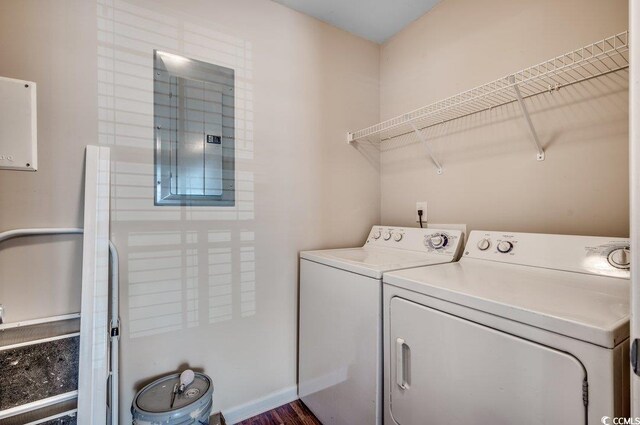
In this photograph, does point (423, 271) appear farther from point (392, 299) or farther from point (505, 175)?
point (505, 175)

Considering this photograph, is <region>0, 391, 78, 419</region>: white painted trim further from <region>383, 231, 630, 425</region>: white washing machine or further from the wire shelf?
the wire shelf

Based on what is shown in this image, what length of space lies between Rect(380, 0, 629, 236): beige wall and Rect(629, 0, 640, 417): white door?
2.78 ft

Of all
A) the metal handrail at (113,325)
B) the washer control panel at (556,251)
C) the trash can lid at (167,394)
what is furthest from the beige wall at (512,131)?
the metal handrail at (113,325)

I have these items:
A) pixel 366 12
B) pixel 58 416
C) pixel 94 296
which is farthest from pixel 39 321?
pixel 366 12

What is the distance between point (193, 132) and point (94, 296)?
88 cm

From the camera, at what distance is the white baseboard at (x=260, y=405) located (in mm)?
1580

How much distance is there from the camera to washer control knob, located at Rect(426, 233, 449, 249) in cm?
154

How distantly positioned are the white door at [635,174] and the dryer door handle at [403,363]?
2.02 ft

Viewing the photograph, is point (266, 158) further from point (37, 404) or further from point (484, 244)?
point (37, 404)

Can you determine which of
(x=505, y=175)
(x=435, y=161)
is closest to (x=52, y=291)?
(x=435, y=161)

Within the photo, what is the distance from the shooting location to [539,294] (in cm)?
84

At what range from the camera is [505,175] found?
1456mm

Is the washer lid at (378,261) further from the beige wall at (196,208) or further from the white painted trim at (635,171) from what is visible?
the white painted trim at (635,171)

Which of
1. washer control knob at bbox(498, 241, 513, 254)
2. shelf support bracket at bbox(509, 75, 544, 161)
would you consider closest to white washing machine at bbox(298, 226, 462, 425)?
washer control knob at bbox(498, 241, 513, 254)
